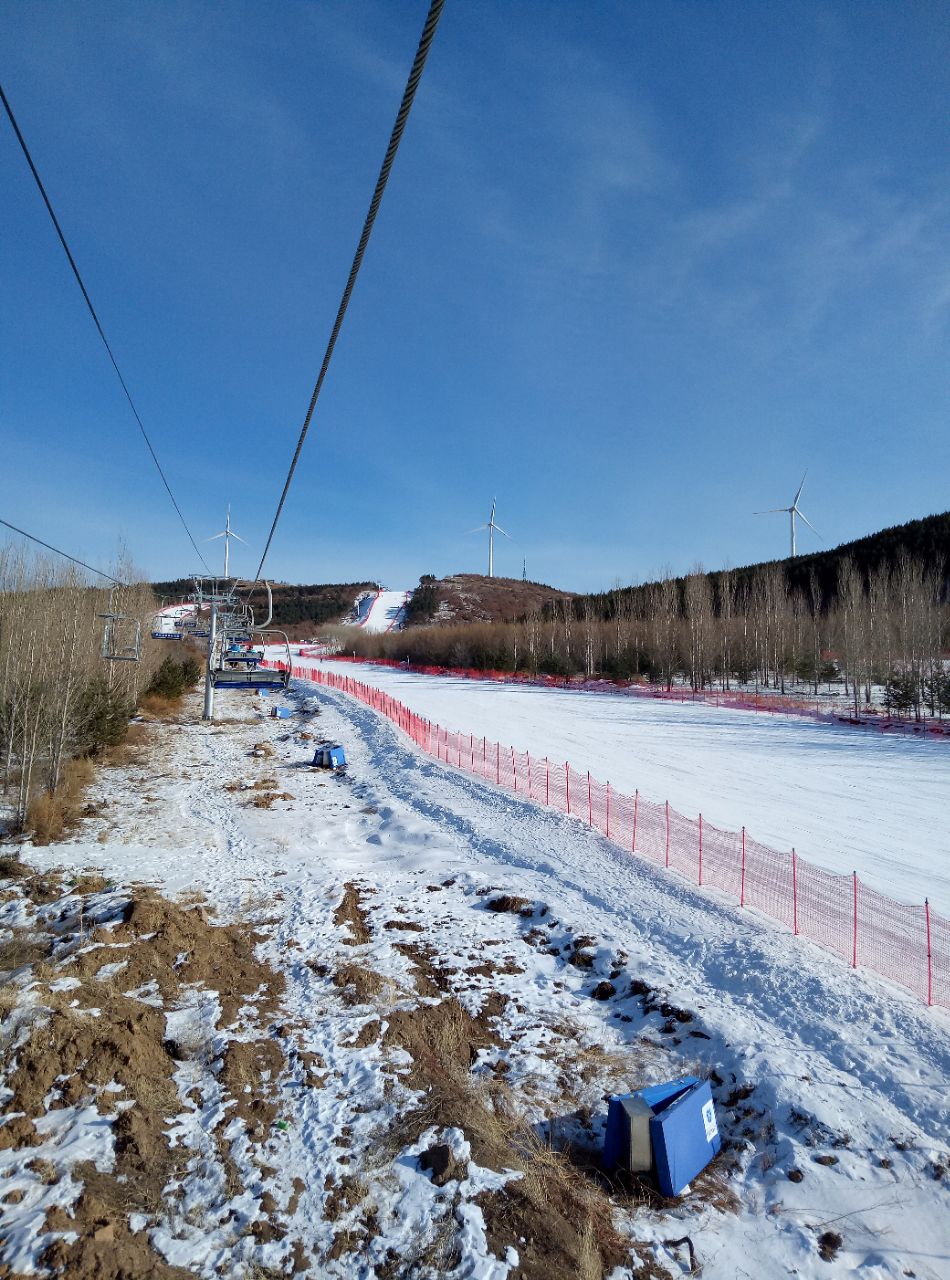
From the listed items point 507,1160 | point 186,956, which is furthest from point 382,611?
point 507,1160

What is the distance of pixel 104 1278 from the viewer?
434 cm

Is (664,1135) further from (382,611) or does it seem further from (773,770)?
(382,611)

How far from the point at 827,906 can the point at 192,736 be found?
26905 millimetres

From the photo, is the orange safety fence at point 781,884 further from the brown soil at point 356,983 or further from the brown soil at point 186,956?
the brown soil at point 186,956

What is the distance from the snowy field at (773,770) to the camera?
15320mm

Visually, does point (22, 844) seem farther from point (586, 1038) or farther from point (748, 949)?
point (748, 949)

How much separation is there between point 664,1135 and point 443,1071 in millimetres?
2528

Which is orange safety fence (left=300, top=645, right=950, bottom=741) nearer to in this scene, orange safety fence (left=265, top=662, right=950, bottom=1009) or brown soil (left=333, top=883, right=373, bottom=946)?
orange safety fence (left=265, top=662, right=950, bottom=1009)

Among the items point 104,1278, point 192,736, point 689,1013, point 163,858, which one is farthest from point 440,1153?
point 192,736

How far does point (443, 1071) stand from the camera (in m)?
6.96

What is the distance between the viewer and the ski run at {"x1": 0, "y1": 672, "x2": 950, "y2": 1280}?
4.92 metres

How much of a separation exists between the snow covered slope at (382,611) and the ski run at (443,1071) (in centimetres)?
14097

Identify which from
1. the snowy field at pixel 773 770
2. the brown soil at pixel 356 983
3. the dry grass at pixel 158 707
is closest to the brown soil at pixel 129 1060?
the brown soil at pixel 356 983

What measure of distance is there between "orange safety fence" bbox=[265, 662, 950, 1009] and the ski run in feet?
2.65
